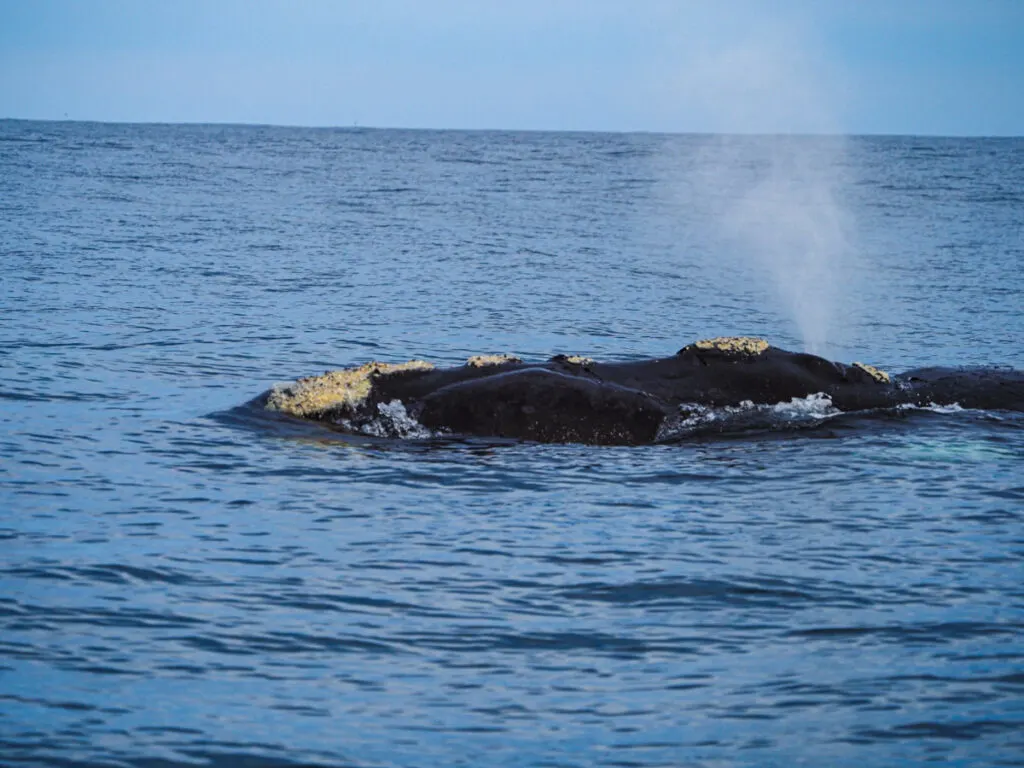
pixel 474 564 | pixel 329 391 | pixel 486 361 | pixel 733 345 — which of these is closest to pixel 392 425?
pixel 329 391

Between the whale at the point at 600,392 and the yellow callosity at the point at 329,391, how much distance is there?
13mm

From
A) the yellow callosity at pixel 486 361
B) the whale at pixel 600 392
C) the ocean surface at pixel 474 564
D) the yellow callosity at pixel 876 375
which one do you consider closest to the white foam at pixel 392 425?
the whale at pixel 600 392

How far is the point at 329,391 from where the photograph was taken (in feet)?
50.9

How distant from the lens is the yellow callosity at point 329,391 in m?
15.4

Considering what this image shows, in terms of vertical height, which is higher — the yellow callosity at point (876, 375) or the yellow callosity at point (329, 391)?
the yellow callosity at point (876, 375)

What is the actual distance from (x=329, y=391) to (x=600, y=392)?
284cm

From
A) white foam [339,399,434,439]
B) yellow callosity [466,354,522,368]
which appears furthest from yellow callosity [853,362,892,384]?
white foam [339,399,434,439]

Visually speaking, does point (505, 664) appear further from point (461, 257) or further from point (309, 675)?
point (461, 257)

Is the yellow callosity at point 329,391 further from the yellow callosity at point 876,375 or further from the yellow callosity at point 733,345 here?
the yellow callosity at point 876,375

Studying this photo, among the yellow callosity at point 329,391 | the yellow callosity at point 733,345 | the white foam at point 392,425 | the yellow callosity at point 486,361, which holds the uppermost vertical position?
the yellow callosity at point 733,345

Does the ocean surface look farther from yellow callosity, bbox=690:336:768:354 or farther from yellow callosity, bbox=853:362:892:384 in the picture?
yellow callosity, bbox=690:336:768:354

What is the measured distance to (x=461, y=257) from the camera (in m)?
38.3

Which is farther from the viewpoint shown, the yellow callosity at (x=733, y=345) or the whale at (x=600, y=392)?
the yellow callosity at (x=733, y=345)

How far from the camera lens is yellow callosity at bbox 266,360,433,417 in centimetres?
1539
